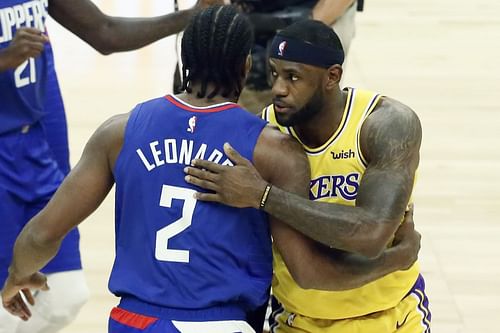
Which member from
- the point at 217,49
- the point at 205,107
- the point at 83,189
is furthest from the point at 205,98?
the point at 83,189

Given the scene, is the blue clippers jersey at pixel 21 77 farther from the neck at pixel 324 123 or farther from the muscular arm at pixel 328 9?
the muscular arm at pixel 328 9

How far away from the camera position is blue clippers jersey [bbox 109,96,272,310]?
276cm

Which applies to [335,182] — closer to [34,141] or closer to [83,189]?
[83,189]

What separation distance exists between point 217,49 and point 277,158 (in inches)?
12.7

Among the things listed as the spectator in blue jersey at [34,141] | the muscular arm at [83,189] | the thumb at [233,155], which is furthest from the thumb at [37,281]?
the thumb at [233,155]

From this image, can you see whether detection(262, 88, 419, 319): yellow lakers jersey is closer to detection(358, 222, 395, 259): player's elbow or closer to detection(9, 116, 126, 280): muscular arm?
detection(358, 222, 395, 259): player's elbow

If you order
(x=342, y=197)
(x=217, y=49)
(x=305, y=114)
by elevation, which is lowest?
(x=342, y=197)

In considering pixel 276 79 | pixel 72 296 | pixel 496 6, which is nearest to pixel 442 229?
pixel 72 296

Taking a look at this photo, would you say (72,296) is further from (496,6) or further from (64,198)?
(496,6)

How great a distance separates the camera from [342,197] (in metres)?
3.10

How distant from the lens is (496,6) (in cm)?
1155

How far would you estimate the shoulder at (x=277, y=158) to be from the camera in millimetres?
2756

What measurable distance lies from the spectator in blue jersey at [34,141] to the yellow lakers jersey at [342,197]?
87 cm

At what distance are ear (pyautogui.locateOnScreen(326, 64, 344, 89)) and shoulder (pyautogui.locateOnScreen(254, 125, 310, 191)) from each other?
303mm
